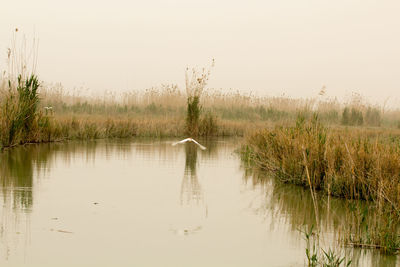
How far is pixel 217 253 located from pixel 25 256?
119cm

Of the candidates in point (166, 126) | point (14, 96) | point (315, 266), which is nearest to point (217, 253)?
point (315, 266)

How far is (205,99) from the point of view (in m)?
24.2

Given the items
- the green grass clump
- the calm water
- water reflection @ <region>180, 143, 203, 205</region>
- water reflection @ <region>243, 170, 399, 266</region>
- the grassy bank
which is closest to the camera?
the calm water

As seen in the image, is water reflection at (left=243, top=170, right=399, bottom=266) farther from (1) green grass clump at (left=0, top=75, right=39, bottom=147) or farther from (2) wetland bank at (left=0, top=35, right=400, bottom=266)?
(1) green grass clump at (left=0, top=75, right=39, bottom=147)

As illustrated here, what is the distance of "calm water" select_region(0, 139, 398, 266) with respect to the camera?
310cm

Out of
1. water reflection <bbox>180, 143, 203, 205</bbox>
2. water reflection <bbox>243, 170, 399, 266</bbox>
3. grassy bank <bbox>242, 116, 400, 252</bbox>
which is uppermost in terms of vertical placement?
grassy bank <bbox>242, 116, 400, 252</bbox>

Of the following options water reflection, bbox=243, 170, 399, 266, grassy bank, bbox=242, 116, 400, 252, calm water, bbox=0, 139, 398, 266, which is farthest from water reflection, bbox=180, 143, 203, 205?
grassy bank, bbox=242, 116, 400, 252

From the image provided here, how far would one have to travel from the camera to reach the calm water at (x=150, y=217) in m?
3.10

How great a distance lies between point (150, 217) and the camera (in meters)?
4.11

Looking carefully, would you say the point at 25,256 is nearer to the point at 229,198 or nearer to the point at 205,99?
the point at 229,198

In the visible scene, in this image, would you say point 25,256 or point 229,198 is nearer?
point 25,256

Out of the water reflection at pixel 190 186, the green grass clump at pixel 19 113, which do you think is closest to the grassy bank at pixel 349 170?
the water reflection at pixel 190 186

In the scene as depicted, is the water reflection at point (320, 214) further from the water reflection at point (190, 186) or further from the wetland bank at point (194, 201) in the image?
the water reflection at point (190, 186)

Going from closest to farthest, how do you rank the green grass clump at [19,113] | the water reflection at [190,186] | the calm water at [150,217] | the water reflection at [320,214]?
the calm water at [150,217] < the water reflection at [320,214] < the water reflection at [190,186] < the green grass clump at [19,113]
